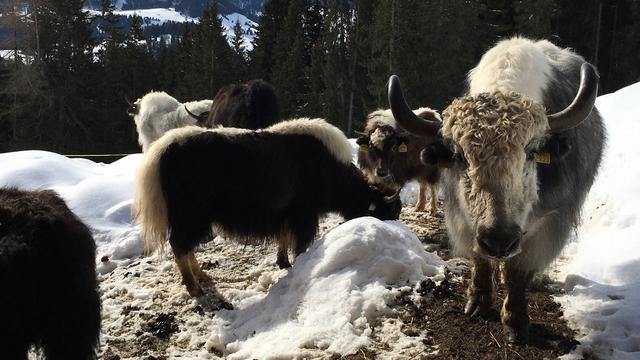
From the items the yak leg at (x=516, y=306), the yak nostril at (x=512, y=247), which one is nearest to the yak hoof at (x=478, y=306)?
the yak leg at (x=516, y=306)

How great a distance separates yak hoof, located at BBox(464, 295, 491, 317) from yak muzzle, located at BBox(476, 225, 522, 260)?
3.41 feet

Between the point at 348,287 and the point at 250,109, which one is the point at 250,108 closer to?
the point at 250,109

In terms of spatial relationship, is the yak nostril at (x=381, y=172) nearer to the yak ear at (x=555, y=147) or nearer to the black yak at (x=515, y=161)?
the black yak at (x=515, y=161)

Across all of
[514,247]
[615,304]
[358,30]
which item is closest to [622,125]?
[615,304]

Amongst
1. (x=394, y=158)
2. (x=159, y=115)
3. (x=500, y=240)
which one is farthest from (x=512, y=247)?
(x=159, y=115)

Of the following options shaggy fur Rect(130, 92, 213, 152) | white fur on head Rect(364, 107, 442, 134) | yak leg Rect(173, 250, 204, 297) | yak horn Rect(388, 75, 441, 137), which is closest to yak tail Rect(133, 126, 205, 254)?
yak leg Rect(173, 250, 204, 297)

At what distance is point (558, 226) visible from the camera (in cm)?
335

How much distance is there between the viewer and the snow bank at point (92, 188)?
20.3ft

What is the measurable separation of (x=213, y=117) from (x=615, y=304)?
635cm

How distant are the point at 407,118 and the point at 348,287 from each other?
1.34 metres

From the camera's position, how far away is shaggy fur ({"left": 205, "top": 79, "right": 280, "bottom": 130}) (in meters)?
7.53

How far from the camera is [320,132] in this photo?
5.24 meters

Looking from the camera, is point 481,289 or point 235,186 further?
point 235,186

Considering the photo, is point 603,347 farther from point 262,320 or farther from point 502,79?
point 262,320
